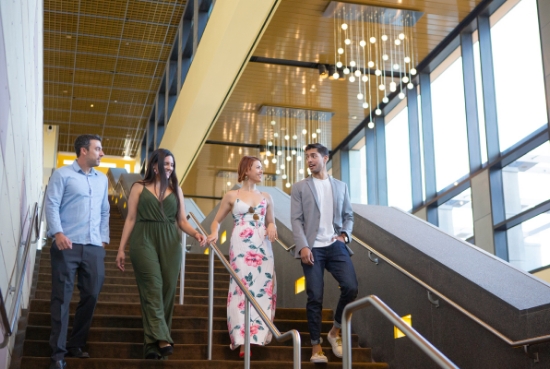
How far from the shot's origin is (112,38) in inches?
687

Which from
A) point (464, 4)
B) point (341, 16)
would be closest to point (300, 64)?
point (341, 16)

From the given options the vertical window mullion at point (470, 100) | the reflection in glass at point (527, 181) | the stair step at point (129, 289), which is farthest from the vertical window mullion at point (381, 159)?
the stair step at point (129, 289)

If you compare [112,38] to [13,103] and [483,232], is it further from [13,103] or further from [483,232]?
[13,103]

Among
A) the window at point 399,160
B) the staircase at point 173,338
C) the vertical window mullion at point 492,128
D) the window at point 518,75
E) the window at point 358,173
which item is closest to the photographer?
the staircase at point 173,338

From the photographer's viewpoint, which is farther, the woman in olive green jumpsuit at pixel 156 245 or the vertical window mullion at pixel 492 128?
the vertical window mullion at pixel 492 128

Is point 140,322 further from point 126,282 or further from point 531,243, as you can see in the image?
point 531,243

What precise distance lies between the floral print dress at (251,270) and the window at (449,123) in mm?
6864

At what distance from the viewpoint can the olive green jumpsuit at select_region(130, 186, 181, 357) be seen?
460 cm

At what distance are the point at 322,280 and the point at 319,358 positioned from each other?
56 centimetres

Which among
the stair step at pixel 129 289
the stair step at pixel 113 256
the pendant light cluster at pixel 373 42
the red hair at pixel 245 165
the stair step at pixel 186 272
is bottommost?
the stair step at pixel 129 289

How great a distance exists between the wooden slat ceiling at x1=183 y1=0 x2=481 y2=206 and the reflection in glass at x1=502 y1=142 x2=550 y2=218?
2.64 meters

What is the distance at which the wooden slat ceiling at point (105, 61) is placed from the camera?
1612 centimetres

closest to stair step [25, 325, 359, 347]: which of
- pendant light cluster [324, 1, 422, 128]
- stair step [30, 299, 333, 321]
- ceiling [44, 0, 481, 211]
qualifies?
stair step [30, 299, 333, 321]

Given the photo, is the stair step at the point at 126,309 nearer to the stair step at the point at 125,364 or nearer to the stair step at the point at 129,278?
the stair step at the point at 125,364
